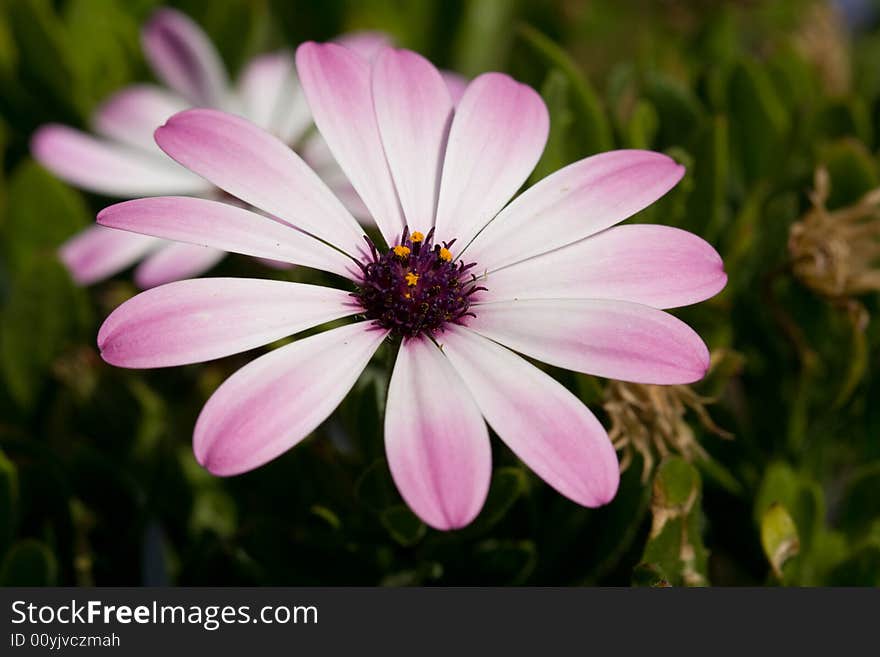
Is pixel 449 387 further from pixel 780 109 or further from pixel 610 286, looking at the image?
pixel 780 109

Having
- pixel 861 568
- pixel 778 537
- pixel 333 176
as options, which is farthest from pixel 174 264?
pixel 861 568

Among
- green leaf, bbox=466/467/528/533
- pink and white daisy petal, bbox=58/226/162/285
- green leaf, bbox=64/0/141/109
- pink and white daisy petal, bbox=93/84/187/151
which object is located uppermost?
green leaf, bbox=64/0/141/109

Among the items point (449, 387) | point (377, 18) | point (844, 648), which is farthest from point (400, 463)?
point (377, 18)

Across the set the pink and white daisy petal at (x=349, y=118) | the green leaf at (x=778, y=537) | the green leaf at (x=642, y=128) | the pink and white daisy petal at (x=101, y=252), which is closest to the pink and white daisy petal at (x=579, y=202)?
the pink and white daisy petal at (x=349, y=118)

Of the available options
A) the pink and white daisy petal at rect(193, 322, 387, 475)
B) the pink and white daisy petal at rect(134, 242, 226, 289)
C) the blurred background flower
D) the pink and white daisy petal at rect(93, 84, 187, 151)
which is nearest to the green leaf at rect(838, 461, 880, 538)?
the blurred background flower

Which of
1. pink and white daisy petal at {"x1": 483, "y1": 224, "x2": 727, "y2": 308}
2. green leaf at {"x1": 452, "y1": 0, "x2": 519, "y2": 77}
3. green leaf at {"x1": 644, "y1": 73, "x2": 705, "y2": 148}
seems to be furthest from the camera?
green leaf at {"x1": 452, "y1": 0, "x2": 519, "y2": 77}

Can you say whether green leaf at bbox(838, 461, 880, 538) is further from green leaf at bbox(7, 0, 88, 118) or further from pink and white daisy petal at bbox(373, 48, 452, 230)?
green leaf at bbox(7, 0, 88, 118)

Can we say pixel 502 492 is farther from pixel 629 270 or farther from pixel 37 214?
pixel 37 214

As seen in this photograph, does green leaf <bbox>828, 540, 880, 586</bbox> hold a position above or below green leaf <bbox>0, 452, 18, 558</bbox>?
below

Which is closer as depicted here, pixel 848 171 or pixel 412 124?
pixel 412 124
